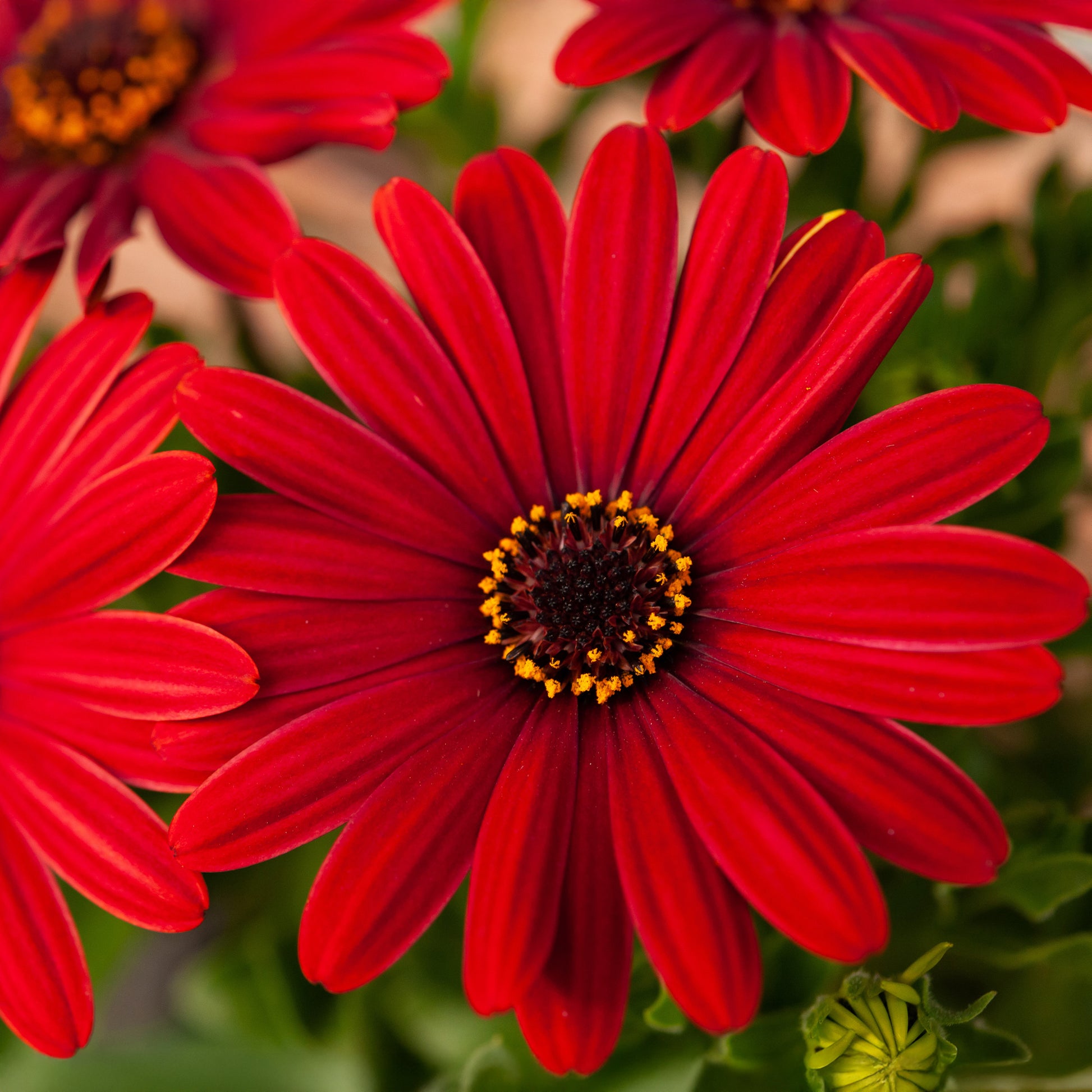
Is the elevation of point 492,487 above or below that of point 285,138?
below

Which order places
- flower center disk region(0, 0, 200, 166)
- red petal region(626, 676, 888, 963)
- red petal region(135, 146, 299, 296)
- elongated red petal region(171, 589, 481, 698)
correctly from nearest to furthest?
red petal region(626, 676, 888, 963) → elongated red petal region(171, 589, 481, 698) → red petal region(135, 146, 299, 296) → flower center disk region(0, 0, 200, 166)

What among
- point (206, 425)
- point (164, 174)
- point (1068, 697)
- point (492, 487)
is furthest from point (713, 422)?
point (1068, 697)

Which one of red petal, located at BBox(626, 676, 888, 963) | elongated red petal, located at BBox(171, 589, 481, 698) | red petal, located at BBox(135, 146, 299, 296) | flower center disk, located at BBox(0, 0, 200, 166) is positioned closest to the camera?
red petal, located at BBox(626, 676, 888, 963)

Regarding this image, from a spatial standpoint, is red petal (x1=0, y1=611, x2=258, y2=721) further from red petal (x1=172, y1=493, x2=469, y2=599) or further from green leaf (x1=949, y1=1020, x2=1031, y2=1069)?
green leaf (x1=949, y1=1020, x2=1031, y2=1069)

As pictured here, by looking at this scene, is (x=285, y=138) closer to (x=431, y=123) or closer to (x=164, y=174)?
(x=164, y=174)

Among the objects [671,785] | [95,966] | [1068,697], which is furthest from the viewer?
[1068,697]

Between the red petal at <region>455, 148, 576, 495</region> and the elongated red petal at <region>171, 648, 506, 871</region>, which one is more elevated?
the red petal at <region>455, 148, 576, 495</region>

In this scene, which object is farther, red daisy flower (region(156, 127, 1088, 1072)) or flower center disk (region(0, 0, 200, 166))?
flower center disk (region(0, 0, 200, 166))

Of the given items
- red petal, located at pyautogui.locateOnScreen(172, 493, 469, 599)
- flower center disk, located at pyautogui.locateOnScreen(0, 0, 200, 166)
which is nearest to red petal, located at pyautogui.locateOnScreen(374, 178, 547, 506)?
red petal, located at pyautogui.locateOnScreen(172, 493, 469, 599)
